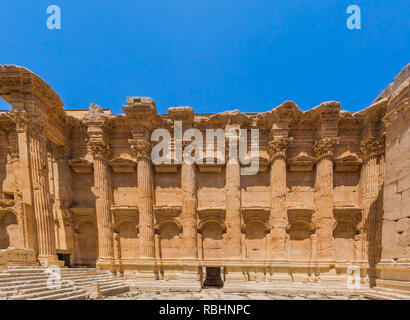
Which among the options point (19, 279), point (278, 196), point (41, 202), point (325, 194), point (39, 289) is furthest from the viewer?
point (278, 196)

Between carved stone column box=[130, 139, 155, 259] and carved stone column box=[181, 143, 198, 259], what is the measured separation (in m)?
1.82

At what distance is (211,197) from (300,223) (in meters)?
Result: 5.25

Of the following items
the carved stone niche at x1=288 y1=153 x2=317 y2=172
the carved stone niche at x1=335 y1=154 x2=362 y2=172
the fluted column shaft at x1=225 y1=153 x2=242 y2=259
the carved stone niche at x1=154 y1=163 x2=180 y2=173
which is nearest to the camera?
the fluted column shaft at x1=225 y1=153 x2=242 y2=259

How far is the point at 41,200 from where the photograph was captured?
9.57 metres

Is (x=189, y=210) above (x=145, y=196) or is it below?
below

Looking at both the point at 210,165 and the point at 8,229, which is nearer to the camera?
the point at 8,229

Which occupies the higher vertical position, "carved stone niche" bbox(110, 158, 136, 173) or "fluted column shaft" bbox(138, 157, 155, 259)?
"carved stone niche" bbox(110, 158, 136, 173)

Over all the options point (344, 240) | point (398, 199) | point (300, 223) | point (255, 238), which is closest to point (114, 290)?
point (255, 238)

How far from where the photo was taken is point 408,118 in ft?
21.8

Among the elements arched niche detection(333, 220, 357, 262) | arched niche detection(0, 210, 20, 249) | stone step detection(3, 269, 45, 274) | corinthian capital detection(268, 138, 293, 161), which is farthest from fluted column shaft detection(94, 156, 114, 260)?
arched niche detection(333, 220, 357, 262)

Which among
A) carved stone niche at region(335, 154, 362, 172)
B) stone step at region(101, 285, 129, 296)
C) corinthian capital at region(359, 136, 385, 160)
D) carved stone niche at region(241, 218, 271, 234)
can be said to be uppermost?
corinthian capital at region(359, 136, 385, 160)

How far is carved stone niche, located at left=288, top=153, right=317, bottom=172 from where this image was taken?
11844 millimetres

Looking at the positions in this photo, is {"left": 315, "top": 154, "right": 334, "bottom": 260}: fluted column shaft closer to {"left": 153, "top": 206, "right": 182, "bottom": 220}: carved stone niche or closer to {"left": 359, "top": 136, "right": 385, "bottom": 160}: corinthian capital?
{"left": 359, "top": 136, "right": 385, "bottom": 160}: corinthian capital

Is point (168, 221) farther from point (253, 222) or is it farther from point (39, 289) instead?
point (39, 289)
